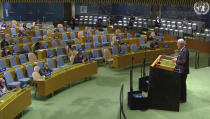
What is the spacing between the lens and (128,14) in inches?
995

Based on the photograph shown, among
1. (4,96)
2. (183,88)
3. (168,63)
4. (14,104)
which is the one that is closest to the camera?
(14,104)

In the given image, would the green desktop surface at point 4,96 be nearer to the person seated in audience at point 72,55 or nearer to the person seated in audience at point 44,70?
the person seated in audience at point 44,70

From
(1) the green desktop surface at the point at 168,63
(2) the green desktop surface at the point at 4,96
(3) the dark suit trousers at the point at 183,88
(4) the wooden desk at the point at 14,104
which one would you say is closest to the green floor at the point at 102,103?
(3) the dark suit trousers at the point at 183,88

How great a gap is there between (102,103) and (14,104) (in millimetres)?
2684

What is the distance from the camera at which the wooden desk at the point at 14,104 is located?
19.5 feet

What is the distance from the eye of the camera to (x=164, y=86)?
6668mm

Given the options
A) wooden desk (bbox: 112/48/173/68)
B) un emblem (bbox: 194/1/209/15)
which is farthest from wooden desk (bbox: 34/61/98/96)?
un emblem (bbox: 194/1/209/15)

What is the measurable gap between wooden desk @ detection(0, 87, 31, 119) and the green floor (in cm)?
43

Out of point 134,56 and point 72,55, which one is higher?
point 72,55

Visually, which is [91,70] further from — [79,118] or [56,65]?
[79,118]

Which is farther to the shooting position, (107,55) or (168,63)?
(107,55)

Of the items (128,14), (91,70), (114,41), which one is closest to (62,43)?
(114,41)

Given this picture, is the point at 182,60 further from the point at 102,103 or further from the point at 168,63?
the point at 102,103

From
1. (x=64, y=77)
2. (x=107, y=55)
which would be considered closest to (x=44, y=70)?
(x=64, y=77)
